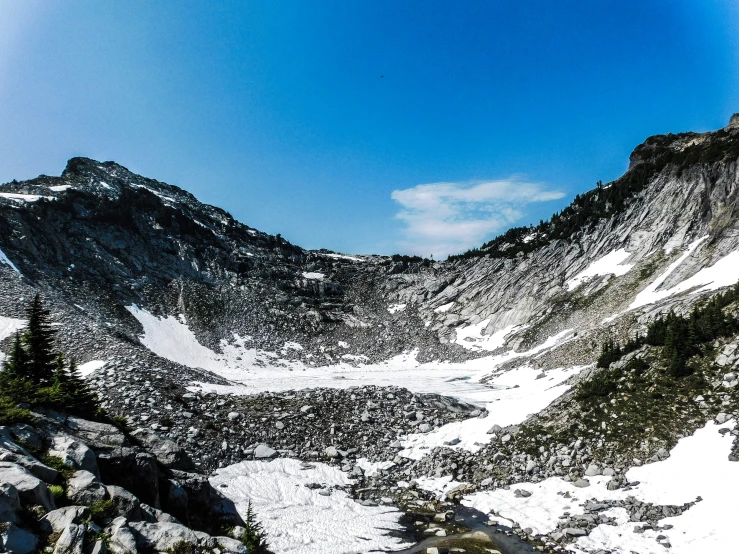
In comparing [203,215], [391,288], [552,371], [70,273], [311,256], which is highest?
[203,215]

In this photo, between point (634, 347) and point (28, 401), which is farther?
point (634, 347)

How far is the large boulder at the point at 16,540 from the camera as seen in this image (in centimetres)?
759

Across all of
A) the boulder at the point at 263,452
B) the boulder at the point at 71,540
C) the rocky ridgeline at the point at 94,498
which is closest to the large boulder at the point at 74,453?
the rocky ridgeline at the point at 94,498

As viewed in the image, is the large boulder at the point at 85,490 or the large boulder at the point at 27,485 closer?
the large boulder at the point at 27,485

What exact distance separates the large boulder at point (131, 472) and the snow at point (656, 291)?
53.9 metres

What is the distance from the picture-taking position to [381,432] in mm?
28859

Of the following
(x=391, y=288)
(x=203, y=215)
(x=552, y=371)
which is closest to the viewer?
(x=552, y=371)

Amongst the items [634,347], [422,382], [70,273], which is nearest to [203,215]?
[70,273]

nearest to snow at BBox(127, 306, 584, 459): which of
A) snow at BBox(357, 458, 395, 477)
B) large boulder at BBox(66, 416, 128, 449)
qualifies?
snow at BBox(357, 458, 395, 477)

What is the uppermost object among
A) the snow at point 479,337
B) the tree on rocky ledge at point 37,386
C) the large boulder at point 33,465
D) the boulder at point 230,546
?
the snow at point 479,337

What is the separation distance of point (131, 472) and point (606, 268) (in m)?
73.0

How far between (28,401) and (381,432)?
20767mm

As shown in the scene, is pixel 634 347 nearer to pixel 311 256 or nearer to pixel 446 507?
pixel 446 507

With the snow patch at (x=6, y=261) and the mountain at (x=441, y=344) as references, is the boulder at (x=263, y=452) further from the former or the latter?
the snow patch at (x=6, y=261)
